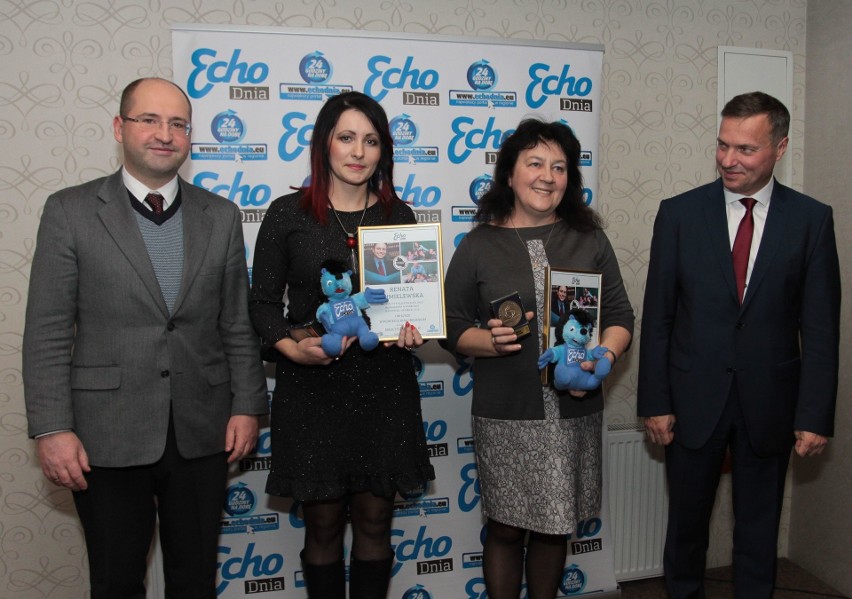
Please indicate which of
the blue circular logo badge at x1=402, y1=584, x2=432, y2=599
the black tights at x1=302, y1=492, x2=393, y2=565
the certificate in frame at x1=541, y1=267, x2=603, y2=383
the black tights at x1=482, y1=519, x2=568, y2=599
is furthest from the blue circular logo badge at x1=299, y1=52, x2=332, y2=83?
the blue circular logo badge at x1=402, y1=584, x2=432, y2=599

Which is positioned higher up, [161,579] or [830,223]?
[830,223]

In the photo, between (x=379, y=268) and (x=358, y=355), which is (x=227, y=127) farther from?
(x=358, y=355)

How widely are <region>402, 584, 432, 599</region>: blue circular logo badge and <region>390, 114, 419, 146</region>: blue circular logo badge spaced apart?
1748 millimetres

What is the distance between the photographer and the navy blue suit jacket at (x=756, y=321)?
208cm

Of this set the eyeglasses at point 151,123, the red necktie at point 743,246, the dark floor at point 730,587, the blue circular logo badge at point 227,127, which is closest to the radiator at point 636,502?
the dark floor at point 730,587

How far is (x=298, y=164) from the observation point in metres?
2.55

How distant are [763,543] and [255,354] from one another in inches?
67.9

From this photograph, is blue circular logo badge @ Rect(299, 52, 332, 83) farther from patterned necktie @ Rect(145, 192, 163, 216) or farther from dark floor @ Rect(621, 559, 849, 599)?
dark floor @ Rect(621, 559, 849, 599)

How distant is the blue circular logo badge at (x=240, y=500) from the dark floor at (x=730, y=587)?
1.62 m

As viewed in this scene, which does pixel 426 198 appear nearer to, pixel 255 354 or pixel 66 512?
pixel 255 354

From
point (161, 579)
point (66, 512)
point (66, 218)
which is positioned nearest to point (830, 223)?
point (66, 218)

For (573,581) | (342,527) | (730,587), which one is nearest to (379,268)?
(342,527)

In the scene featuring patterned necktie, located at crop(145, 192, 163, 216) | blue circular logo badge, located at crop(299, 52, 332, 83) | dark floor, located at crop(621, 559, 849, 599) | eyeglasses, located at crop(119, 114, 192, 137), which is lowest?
dark floor, located at crop(621, 559, 849, 599)

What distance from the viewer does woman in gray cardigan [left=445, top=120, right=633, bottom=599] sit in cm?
204
